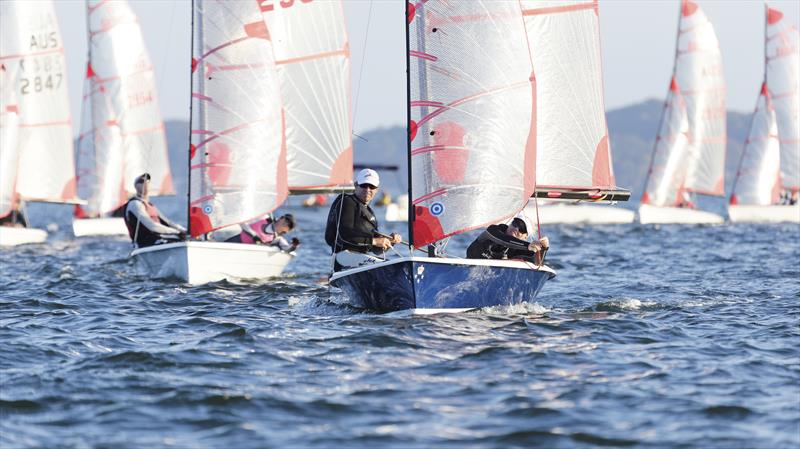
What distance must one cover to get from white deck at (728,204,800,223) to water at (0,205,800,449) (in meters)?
33.1

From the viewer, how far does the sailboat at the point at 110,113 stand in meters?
38.6

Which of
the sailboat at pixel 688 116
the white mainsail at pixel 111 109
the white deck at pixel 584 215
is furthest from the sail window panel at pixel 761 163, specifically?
the white mainsail at pixel 111 109

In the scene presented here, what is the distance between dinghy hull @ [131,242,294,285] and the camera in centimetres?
1870

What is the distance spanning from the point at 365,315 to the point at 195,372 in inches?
144

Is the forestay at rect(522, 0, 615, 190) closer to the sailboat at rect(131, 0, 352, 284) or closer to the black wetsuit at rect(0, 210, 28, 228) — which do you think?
the sailboat at rect(131, 0, 352, 284)

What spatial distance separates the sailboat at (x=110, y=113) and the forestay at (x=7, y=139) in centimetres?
732

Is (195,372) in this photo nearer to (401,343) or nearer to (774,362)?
(401,343)

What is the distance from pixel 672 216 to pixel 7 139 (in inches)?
1133

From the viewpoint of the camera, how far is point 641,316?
14508 millimetres

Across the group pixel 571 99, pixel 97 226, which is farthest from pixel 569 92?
pixel 97 226

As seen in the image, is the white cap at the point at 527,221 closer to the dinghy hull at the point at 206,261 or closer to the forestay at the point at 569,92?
the forestay at the point at 569,92

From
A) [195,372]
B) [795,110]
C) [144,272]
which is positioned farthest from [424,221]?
[795,110]

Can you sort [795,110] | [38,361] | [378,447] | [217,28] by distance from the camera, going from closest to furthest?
[378,447], [38,361], [217,28], [795,110]

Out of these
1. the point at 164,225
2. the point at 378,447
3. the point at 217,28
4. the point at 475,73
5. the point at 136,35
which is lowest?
the point at 378,447
